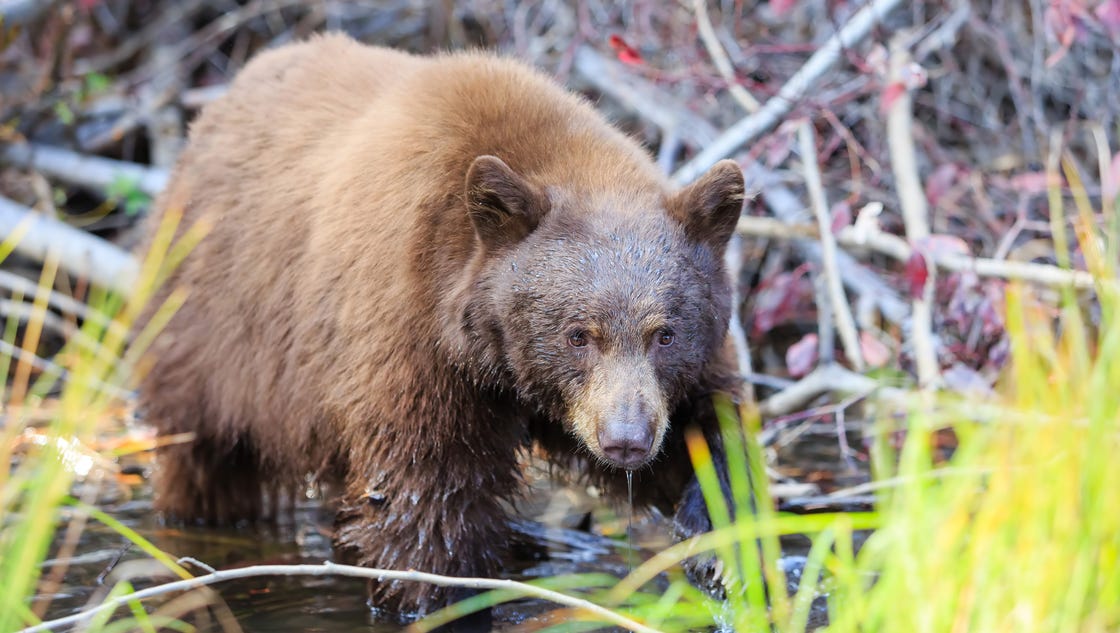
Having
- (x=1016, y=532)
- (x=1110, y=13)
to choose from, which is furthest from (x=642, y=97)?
(x=1016, y=532)

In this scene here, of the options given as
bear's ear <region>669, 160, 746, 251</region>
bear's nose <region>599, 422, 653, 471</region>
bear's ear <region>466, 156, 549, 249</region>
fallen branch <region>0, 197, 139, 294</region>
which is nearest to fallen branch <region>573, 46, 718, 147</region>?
fallen branch <region>0, 197, 139, 294</region>

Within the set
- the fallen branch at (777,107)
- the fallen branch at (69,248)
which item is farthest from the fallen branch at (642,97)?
the fallen branch at (69,248)

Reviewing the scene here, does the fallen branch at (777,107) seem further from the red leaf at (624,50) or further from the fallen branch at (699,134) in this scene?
the red leaf at (624,50)

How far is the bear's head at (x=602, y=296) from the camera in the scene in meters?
3.69

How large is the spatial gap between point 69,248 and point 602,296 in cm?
432

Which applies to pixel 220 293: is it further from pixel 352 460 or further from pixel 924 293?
pixel 924 293

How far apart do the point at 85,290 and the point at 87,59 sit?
2.09m

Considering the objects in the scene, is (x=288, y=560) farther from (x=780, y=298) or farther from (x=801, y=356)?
(x=780, y=298)

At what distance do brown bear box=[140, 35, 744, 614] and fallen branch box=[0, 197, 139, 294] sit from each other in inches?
79.3

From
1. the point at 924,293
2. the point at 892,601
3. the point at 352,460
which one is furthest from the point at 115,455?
the point at 892,601

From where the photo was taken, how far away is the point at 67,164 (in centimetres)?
805

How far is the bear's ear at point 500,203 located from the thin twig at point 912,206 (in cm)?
211

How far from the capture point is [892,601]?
2.62 meters

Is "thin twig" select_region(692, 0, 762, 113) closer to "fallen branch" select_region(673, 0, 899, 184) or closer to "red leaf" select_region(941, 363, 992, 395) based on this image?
"fallen branch" select_region(673, 0, 899, 184)
